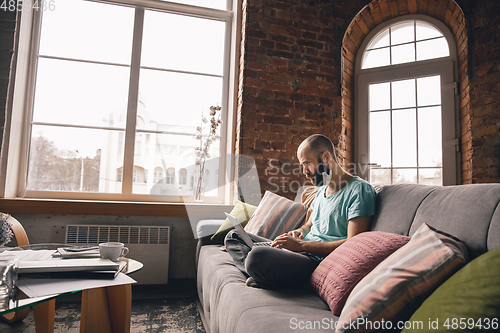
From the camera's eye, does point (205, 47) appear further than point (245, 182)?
Yes

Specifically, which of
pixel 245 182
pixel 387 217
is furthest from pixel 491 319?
pixel 245 182

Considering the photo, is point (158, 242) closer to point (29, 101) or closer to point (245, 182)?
point (245, 182)

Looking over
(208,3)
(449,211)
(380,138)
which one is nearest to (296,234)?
(449,211)

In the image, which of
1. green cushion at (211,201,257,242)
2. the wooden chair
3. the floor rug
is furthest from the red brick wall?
the wooden chair

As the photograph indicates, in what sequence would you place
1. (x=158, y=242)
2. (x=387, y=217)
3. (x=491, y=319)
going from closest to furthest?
(x=491, y=319) → (x=387, y=217) → (x=158, y=242)

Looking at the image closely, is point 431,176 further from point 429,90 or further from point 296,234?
point 296,234

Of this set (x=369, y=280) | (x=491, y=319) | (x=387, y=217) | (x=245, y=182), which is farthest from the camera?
(x=245, y=182)

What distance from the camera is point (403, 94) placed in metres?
3.14

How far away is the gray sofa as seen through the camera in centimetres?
93

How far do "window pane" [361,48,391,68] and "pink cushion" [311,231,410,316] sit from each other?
2.60m

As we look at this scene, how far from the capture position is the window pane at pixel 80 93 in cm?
296

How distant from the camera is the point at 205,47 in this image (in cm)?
336

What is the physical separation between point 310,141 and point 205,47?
2.08 metres

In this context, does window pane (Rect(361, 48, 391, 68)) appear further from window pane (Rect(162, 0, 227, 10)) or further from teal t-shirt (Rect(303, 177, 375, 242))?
teal t-shirt (Rect(303, 177, 375, 242))
